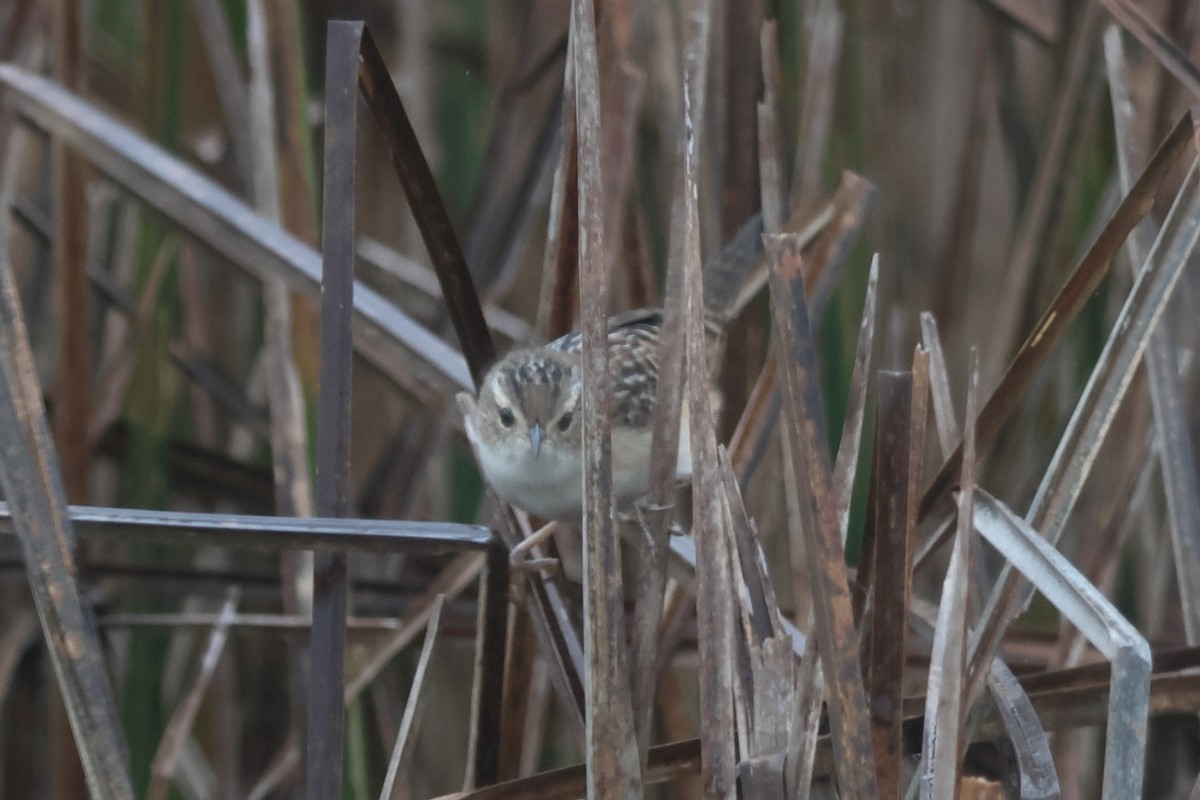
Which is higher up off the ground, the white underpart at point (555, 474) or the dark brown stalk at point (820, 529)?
the dark brown stalk at point (820, 529)

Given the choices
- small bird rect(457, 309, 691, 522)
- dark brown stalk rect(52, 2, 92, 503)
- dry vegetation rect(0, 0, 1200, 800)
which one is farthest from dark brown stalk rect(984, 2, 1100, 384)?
dark brown stalk rect(52, 2, 92, 503)

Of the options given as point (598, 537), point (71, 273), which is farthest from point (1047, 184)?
point (71, 273)

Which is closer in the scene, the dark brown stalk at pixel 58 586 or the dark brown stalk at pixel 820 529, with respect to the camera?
the dark brown stalk at pixel 820 529

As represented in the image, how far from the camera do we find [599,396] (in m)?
1.25

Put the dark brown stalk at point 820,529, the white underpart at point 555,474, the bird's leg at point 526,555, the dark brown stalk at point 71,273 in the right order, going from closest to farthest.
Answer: the dark brown stalk at point 820,529 → the bird's leg at point 526,555 → the white underpart at point 555,474 → the dark brown stalk at point 71,273

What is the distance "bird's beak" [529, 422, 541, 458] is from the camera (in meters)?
2.06

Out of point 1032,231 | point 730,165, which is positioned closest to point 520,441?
point 730,165

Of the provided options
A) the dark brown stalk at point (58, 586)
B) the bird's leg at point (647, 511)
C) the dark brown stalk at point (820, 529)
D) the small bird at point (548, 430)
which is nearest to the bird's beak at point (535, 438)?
the small bird at point (548, 430)

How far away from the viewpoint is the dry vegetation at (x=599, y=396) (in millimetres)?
1231

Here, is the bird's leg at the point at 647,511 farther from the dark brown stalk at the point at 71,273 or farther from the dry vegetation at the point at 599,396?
the dark brown stalk at the point at 71,273

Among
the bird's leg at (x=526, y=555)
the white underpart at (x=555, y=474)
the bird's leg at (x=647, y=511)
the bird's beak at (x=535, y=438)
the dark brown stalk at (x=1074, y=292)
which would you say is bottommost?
the bird's leg at (x=526, y=555)

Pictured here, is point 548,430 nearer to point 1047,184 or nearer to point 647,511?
point 647,511

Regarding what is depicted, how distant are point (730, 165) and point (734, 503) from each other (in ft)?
3.88

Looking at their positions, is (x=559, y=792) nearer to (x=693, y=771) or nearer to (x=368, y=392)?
(x=693, y=771)
